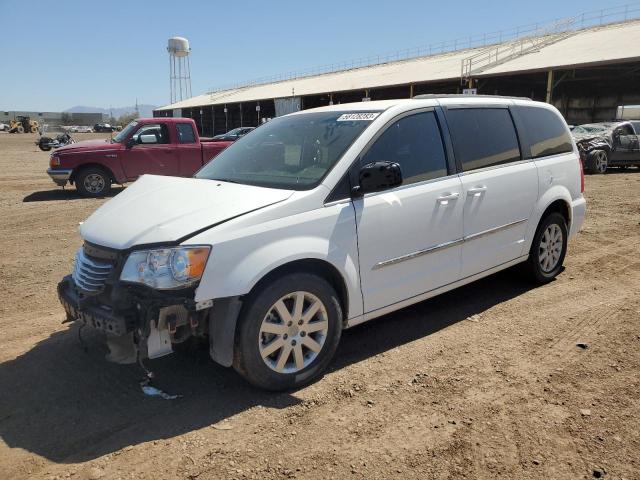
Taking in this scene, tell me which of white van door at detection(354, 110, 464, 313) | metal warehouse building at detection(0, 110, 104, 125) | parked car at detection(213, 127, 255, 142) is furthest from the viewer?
metal warehouse building at detection(0, 110, 104, 125)

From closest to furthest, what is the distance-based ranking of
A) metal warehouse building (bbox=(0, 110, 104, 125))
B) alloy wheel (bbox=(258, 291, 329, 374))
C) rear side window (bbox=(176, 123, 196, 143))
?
1. alloy wheel (bbox=(258, 291, 329, 374))
2. rear side window (bbox=(176, 123, 196, 143))
3. metal warehouse building (bbox=(0, 110, 104, 125))

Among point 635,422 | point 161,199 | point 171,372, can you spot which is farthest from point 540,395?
point 161,199

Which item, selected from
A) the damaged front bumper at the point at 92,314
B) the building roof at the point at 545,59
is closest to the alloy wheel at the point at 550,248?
the damaged front bumper at the point at 92,314

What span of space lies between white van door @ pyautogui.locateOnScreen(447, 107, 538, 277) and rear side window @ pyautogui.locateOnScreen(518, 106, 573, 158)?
263mm

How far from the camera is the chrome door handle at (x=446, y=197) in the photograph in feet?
13.3

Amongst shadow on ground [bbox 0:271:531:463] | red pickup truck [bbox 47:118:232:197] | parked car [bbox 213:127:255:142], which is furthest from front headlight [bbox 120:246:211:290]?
parked car [bbox 213:127:255:142]

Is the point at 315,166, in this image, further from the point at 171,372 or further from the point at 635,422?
the point at 635,422

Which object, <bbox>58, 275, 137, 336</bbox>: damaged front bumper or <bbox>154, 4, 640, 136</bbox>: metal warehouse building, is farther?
<bbox>154, 4, 640, 136</bbox>: metal warehouse building

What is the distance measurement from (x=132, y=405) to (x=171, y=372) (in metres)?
0.45

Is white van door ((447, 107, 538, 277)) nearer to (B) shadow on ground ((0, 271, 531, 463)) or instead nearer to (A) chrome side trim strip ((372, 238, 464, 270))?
(A) chrome side trim strip ((372, 238, 464, 270))

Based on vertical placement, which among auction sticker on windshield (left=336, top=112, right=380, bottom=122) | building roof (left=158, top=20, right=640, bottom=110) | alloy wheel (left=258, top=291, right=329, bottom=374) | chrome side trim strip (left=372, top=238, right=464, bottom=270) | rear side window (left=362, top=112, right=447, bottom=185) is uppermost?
building roof (left=158, top=20, right=640, bottom=110)

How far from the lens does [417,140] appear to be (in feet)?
13.3

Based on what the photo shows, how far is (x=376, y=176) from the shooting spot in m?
3.52

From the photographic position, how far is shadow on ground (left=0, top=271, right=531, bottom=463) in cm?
294
